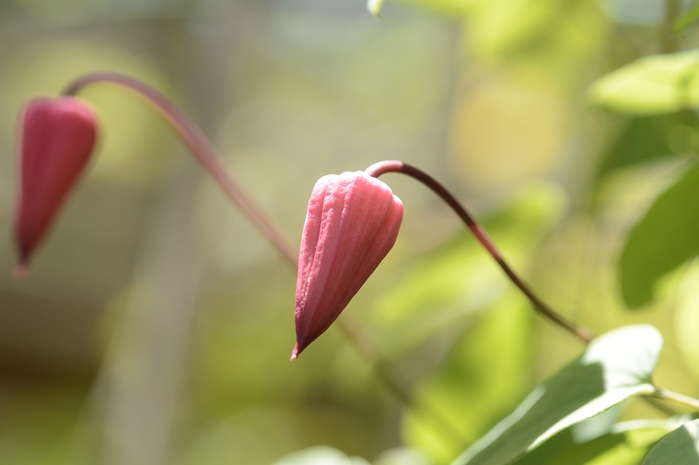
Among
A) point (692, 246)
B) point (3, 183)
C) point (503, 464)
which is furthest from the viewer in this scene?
point (3, 183)

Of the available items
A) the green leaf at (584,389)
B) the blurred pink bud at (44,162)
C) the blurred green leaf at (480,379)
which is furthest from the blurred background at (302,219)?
the blurred pink bud at (44,162)

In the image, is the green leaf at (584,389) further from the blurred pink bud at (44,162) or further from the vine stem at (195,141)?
the blurred pink bud at (44,162)

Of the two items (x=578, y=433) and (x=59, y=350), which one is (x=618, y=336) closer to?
A: (x=578, y=433)

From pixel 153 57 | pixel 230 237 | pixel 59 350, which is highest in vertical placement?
pixel 153 57

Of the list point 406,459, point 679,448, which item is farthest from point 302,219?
point 679,448

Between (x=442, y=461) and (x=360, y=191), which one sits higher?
(x=360, y=191)

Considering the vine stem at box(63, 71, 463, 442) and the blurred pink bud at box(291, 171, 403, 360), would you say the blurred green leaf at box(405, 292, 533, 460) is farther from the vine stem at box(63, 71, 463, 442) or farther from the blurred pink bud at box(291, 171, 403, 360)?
the blurred pink bud at box(291, 171, 403, 360)

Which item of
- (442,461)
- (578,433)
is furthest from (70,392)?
(578,433)
